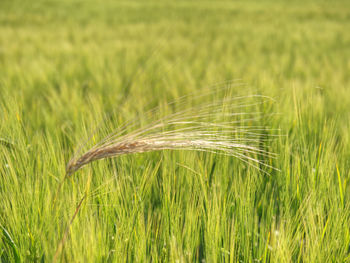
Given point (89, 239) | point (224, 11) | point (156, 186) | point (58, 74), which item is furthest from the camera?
point (224, 11)

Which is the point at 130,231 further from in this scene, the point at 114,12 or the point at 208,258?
the point at 114,12

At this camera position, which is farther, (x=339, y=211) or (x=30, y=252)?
(x=339, y=211)

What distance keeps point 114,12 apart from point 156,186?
7914 millimetres

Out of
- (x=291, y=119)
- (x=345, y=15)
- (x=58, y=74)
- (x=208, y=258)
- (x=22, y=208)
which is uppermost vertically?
(x=345, y=15)

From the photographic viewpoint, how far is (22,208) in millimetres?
750

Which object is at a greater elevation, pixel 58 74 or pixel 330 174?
pixel 58 74

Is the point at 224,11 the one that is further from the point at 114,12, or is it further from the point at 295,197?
the point at 295,197

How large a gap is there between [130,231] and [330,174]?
57cm

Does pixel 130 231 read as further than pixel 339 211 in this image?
No

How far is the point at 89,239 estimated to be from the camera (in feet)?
2.04

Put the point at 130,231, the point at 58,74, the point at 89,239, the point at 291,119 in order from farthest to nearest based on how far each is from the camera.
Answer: the point at 58,74, the point at 291,119, the point at 130,231, the point at 89,239

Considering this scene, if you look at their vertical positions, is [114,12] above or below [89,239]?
above

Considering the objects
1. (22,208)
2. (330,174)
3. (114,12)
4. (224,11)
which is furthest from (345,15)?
(22,208)

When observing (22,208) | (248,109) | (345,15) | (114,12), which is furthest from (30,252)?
(345,15)
